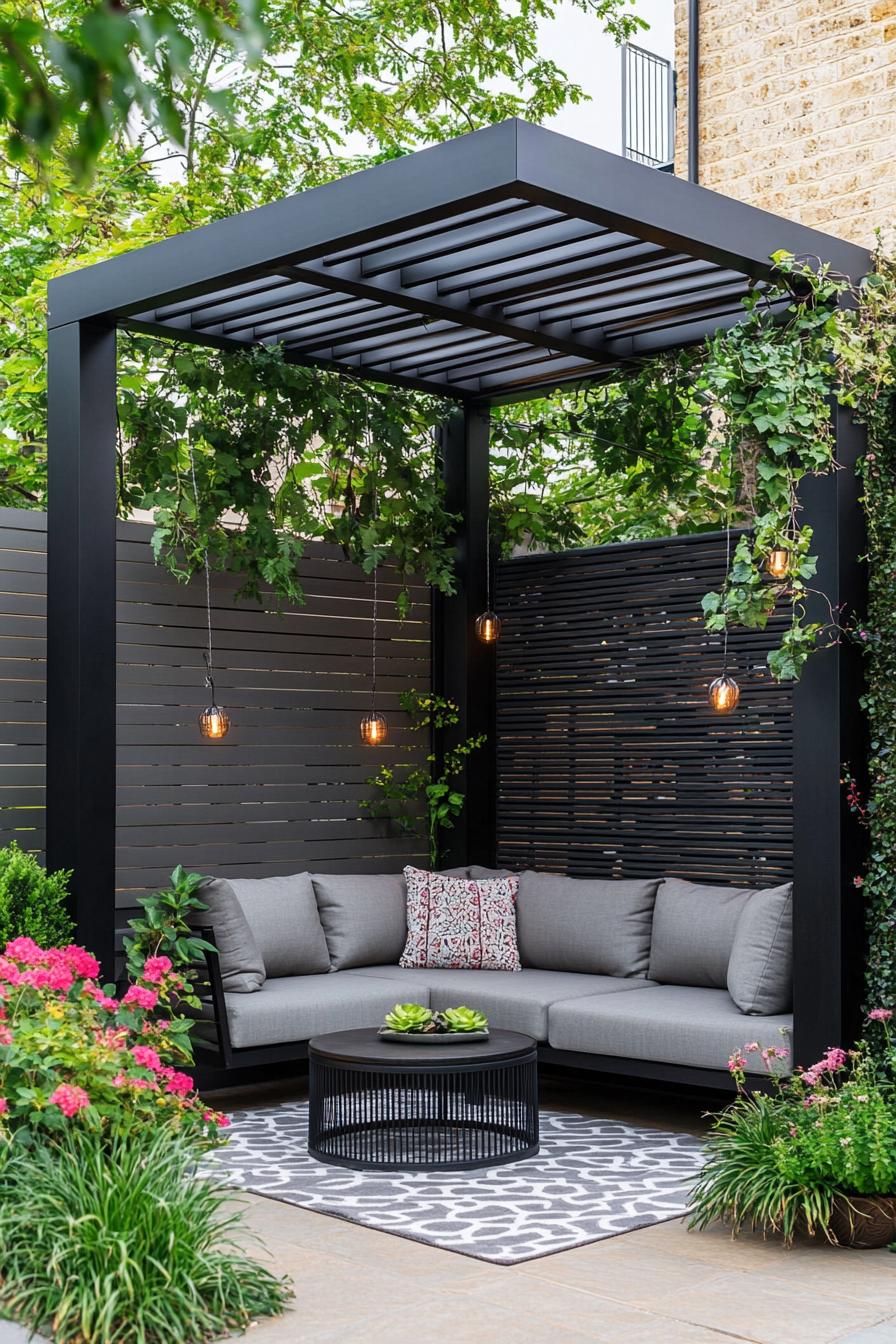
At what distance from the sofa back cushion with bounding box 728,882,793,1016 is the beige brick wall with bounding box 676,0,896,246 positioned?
379cm

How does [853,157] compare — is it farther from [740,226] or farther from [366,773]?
[366,773]

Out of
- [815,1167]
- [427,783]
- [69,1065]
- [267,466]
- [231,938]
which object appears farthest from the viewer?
[427,783]

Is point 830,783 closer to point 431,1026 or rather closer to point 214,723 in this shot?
point 431,1026

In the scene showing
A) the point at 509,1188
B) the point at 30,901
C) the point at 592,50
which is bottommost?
the point at 509,1188

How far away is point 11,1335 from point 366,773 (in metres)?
4.66

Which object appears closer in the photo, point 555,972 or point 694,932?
point 694,932

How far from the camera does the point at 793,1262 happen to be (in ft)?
14.0

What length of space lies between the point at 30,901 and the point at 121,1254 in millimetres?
2536

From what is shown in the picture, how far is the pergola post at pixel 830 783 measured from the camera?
207 inches

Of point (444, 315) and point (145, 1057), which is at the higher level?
point (444, 315)

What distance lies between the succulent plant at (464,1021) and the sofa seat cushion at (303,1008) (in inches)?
33.5

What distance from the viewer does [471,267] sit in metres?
5.61

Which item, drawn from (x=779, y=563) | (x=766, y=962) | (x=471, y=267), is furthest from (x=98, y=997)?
(x=471, y=267)

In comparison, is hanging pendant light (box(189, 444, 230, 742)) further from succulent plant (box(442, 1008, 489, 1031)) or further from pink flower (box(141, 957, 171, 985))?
pink flower (box(141, 957, 171, 985))
